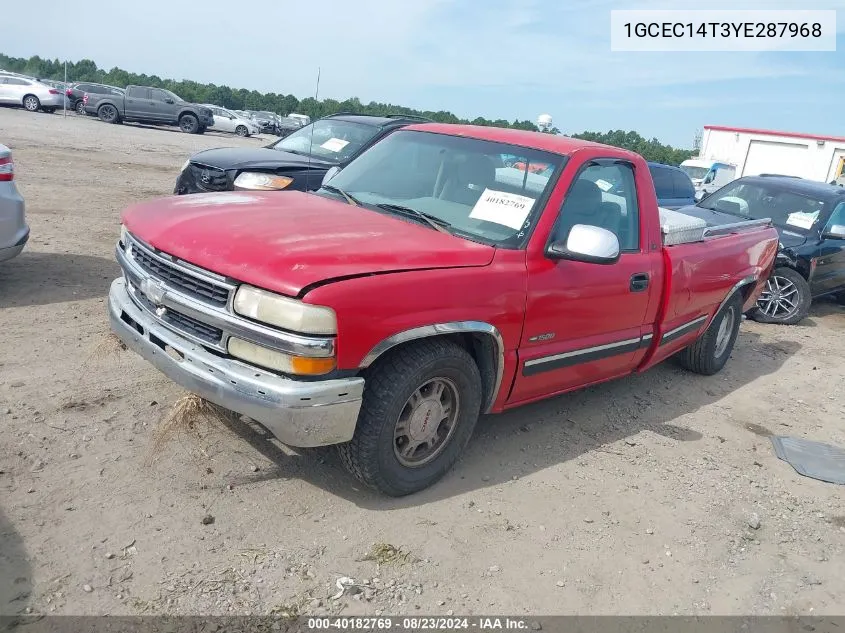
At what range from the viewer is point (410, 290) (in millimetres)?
3184

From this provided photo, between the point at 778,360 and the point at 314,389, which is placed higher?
the point at 314,389

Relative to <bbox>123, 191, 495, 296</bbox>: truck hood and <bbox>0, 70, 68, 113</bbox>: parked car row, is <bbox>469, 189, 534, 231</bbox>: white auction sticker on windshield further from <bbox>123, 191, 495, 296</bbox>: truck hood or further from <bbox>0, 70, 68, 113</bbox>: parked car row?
<bbox>0, 70, 68, 113</bbox>: parked car row

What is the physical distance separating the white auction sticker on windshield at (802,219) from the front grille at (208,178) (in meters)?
6.80

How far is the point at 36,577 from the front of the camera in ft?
9.01

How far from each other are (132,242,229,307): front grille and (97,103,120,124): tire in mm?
28469

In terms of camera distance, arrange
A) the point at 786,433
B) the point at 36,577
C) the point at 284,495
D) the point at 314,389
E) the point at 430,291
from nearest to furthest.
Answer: the point at 36,577 → the point at 314,389 → the point at 430,291 → the point at 284,495 → the point at 786,433

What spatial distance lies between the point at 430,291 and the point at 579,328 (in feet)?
4.05

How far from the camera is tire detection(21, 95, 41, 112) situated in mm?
28886

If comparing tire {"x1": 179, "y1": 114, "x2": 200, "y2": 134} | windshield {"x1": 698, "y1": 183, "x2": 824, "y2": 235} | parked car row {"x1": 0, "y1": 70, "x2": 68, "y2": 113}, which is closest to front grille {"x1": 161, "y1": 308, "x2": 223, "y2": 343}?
windshield {"x1": 698, "y1": 183, "x2": 824, "y2": 235}

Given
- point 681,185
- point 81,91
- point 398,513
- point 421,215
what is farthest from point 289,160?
point 81,91

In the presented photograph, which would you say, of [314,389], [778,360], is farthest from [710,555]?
[778,360]

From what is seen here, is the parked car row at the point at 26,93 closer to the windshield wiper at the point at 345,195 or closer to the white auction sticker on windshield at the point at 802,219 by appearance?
the white auction sticker on windshield at the point at 802,219

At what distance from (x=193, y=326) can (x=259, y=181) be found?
4976 mm

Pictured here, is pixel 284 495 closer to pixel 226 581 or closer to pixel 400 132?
pixel 226 581
